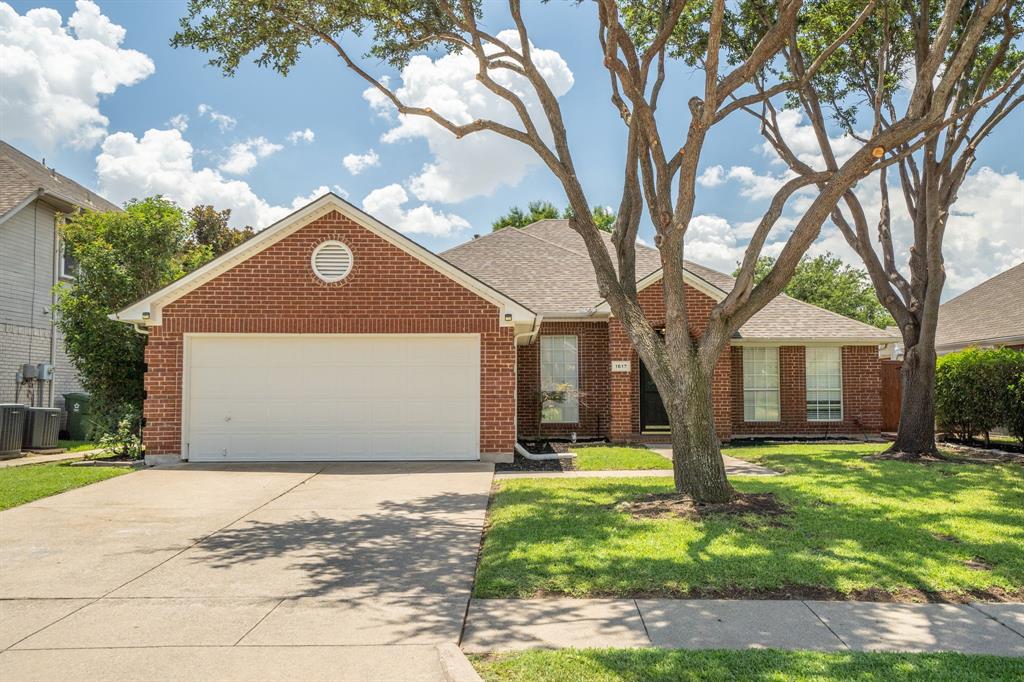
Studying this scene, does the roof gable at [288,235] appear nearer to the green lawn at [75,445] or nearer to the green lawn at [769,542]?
the green lawn at [769,542]

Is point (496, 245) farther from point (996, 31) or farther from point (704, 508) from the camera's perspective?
point (704, 508)

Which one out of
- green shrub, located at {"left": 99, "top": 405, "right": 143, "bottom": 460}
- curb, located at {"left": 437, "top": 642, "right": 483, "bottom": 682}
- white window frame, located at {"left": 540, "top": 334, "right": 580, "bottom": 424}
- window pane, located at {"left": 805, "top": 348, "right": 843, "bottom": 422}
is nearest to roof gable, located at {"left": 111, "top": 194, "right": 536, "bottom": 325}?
green shrub, located at {"left": 99, "top": 405, "right": 143, "bottom": 460}

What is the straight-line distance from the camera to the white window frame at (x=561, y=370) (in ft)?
57.2

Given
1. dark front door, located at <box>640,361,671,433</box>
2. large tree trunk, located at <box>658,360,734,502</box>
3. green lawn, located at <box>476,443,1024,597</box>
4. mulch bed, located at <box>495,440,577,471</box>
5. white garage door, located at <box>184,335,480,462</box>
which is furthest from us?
dark front door, located at <box>640,361,671,433</box>

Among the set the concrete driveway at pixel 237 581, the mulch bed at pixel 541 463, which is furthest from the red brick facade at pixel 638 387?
the concrete driveway at pixel 237 581

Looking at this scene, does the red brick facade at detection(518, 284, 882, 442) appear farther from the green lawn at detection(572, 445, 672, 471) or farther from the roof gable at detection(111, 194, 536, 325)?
the roof gable at detection(111, 194, 536, 325)

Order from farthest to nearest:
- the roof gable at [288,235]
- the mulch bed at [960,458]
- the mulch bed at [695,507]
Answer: the mulch bed at [960,458] < the roof gable at [288,235] < the mulch bed at [695,507]

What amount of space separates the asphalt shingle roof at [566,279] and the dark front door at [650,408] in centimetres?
234

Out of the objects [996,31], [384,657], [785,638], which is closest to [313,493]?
[384,657]

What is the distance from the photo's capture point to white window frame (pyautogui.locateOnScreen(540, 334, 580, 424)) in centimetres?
1742

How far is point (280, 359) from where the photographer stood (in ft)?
44.2

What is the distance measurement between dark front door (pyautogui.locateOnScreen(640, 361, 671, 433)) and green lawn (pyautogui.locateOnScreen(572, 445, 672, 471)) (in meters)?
2.39

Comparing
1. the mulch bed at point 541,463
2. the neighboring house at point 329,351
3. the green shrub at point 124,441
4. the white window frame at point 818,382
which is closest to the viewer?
the mulch bed at point 541,463

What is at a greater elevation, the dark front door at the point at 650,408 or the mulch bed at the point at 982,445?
the dark front door at the point at 650,408
